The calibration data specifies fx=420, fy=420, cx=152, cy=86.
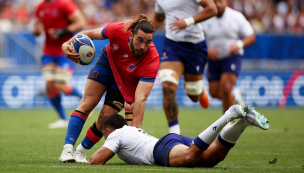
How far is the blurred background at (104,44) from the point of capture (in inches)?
603

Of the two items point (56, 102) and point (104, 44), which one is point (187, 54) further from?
point (104, 44)

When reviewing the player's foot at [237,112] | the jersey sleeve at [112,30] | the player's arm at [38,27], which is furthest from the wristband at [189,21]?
the player's arm at [38,27]

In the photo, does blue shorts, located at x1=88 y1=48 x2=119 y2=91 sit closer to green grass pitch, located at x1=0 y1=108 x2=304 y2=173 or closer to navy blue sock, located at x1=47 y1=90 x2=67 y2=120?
green grass pitch, located at x1=0 y1=108 x2=304 y2=173

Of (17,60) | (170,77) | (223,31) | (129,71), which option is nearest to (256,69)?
(223,31)

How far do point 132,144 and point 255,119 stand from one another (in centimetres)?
143

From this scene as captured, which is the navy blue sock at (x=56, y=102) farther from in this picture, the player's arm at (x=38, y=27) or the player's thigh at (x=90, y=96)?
the player's thigh at (x=90, y=96)

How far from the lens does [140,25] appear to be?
5.09 meters

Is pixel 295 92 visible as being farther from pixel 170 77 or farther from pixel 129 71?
pixel 129 71

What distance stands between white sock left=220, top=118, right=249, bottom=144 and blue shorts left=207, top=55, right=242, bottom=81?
4.55m

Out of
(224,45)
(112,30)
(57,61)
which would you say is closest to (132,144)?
(112,30)

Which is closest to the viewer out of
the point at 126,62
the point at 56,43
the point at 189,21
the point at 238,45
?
the point at 126,62

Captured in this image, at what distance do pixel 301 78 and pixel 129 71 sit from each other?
1255 centimetres

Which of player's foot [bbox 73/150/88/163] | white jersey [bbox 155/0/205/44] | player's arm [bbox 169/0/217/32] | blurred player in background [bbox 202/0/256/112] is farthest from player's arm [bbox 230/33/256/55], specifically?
player's foot [bbox 73/150/88/163]

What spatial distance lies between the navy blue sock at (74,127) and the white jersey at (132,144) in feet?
2.33
